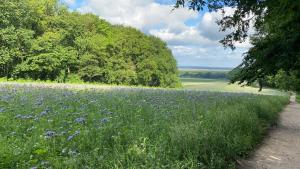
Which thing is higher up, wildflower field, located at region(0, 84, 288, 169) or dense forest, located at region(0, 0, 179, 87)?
dense forest, located at region(0, 0, 179, 87)

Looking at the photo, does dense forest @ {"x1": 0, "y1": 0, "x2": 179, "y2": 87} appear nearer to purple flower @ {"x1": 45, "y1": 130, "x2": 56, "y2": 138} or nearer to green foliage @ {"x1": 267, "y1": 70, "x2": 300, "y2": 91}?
green foliage @ {"x1": 267, "y1": 70, "x2": 300, "y2": 91}

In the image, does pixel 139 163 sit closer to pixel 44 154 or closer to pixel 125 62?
pixel 44 154

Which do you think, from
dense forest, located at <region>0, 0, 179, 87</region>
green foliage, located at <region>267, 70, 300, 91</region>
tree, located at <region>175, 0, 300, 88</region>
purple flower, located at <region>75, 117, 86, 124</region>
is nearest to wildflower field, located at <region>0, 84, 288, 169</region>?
purple flower, located at <region>75, 117, 86, 124</region>

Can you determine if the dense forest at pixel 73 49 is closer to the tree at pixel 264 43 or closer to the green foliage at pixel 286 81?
the green foliage at pixel 286 81

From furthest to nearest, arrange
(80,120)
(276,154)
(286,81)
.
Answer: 1. (286,81)
2. (276,154)
3. (80,120)

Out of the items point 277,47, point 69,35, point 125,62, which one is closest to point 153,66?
point 125,62

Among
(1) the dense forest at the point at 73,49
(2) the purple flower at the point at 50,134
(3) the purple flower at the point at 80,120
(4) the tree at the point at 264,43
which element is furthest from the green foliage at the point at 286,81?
(2) the purple flower at the point at 50,134

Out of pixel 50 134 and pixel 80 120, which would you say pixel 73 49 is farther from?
pixel 50 134

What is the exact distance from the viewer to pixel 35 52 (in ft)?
184

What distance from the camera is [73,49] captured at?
203ft

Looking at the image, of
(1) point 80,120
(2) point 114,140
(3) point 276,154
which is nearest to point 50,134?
(1) point 80,120

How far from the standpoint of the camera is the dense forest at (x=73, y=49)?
53.8m

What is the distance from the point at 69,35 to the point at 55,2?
6815 mm

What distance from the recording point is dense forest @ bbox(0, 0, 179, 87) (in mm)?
53750
